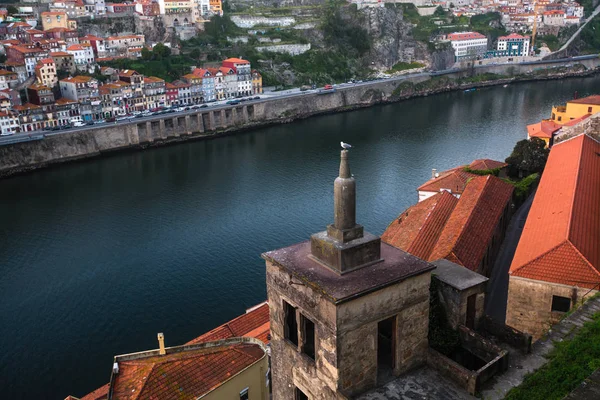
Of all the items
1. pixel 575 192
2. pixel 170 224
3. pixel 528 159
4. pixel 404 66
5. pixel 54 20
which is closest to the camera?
pixel 575 192

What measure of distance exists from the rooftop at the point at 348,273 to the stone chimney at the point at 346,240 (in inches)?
4.8

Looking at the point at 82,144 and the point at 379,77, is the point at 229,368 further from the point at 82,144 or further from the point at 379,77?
the point at 379,77

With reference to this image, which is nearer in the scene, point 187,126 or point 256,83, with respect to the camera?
point 187,126

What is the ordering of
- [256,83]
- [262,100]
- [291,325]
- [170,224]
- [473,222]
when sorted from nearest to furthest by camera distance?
[291,325] → [473,222] → [170,224] → [262,100] → [256,83]

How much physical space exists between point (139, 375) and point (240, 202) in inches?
1101

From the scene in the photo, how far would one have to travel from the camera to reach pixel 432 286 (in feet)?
34.2

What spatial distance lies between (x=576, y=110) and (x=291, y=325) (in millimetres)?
36967

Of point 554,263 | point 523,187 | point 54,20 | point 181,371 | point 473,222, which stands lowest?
point 523,187

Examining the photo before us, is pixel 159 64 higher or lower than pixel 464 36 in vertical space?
lower

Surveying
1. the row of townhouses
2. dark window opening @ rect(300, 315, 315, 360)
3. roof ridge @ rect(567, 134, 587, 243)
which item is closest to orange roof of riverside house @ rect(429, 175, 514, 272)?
roof ridge @ rect(567, 134, 587, 243)

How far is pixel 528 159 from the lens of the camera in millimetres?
30766

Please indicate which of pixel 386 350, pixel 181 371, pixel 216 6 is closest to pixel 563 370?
pixel 386 350

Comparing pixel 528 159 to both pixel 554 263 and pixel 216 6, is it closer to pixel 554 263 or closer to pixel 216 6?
pixel 554 263

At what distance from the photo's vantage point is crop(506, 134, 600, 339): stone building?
12859mm
